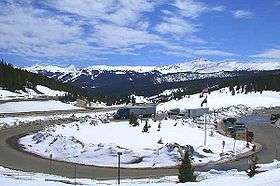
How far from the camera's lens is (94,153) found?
1757 inches

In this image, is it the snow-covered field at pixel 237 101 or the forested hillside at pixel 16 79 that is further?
the snow-covered field at pixel 237 101

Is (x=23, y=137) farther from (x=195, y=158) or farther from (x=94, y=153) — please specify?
(x=195, y=158)

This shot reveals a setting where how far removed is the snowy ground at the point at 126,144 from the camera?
4334 cm

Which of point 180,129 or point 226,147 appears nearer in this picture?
point 226,147

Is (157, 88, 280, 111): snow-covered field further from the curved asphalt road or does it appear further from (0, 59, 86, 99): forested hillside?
the curved asphalt road

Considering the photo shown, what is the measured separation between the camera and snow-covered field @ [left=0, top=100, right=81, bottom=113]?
314 ft

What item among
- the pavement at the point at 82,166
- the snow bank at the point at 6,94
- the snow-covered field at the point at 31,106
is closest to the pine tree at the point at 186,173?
the pavement at the point at 82,166

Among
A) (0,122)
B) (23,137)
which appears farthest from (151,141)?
(0,122)

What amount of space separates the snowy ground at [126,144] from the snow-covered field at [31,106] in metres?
39.9

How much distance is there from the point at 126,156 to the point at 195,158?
6120mm

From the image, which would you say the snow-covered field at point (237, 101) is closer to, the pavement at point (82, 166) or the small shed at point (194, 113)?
the small shed at point (194, 113)

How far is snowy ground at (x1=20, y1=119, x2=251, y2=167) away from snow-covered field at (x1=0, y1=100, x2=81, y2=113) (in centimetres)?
3990

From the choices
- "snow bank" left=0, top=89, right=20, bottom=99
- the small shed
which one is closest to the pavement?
the small shed

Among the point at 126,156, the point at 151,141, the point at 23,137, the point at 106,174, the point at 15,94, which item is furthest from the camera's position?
the point at 15,94
